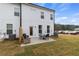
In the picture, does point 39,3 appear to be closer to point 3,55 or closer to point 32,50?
point 32,50

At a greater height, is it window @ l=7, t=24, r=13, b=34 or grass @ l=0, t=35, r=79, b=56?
window @ l=7, t=24, r=13, b=34

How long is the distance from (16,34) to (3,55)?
58cm

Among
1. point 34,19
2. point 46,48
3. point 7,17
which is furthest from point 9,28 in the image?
point 46,48

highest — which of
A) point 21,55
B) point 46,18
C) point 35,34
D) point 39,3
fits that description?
point 39,3

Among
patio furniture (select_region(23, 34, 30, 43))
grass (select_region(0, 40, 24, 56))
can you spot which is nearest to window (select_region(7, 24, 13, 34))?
grass (select_region(0, 40, 24, 56))

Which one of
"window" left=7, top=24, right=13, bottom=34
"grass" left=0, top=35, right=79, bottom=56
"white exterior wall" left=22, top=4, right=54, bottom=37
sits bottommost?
"grass" left=0, top=35, right=79, bottom=56

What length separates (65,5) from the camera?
199 inches

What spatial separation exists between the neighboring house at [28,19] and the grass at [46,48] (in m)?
0.29

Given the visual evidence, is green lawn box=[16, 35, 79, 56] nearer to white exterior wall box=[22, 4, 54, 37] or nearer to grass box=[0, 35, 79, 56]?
grass box=[0, 35, 79, 56]

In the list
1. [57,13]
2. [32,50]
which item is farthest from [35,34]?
[57,13]

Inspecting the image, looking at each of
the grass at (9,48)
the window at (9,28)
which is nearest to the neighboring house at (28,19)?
the window at (9,28)

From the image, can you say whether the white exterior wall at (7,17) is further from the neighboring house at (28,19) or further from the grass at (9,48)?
the grass at (9,48)

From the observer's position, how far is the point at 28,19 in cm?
510

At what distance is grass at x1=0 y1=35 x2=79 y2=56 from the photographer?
5003 mm
